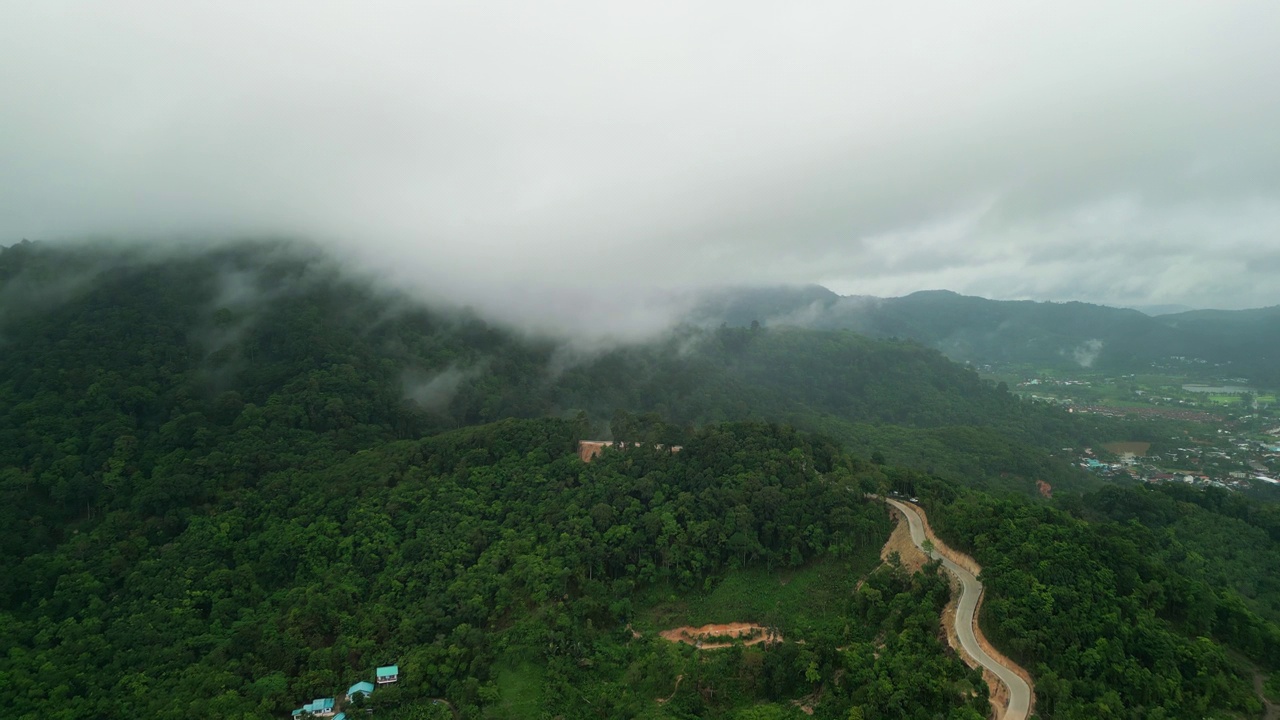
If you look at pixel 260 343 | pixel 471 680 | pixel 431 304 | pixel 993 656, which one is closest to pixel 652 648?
pixel 471 680

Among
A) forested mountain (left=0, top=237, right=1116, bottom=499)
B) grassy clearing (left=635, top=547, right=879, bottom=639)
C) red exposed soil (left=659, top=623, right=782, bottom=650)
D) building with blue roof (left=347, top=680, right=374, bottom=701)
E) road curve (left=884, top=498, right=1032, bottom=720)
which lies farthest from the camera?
forested mountain (left=0, top=237, right=1116, bottom=499)

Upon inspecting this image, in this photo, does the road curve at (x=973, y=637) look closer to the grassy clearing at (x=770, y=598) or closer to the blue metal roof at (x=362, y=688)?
the grassy clearing at (x=770, y=598)

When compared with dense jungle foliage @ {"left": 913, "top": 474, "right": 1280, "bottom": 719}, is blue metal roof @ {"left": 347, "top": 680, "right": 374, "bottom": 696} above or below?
below

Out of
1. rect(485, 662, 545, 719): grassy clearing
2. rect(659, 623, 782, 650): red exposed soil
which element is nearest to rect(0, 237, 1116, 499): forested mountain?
rect(659, 623, 782, 650): red exposed soil

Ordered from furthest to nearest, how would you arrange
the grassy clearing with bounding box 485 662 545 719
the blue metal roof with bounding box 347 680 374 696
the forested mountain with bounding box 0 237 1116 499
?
the forested mountain with bounding box 0 237 1116 499
the blue metal roof with bounding box 347 680 374 696
the grassy clearing with bounding box 485 662 545 719

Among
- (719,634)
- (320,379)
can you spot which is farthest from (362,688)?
(320,379)

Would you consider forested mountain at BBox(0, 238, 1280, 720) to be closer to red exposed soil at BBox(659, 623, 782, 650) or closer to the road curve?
the road curve

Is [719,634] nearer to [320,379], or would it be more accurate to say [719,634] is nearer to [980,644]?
[980,644]
